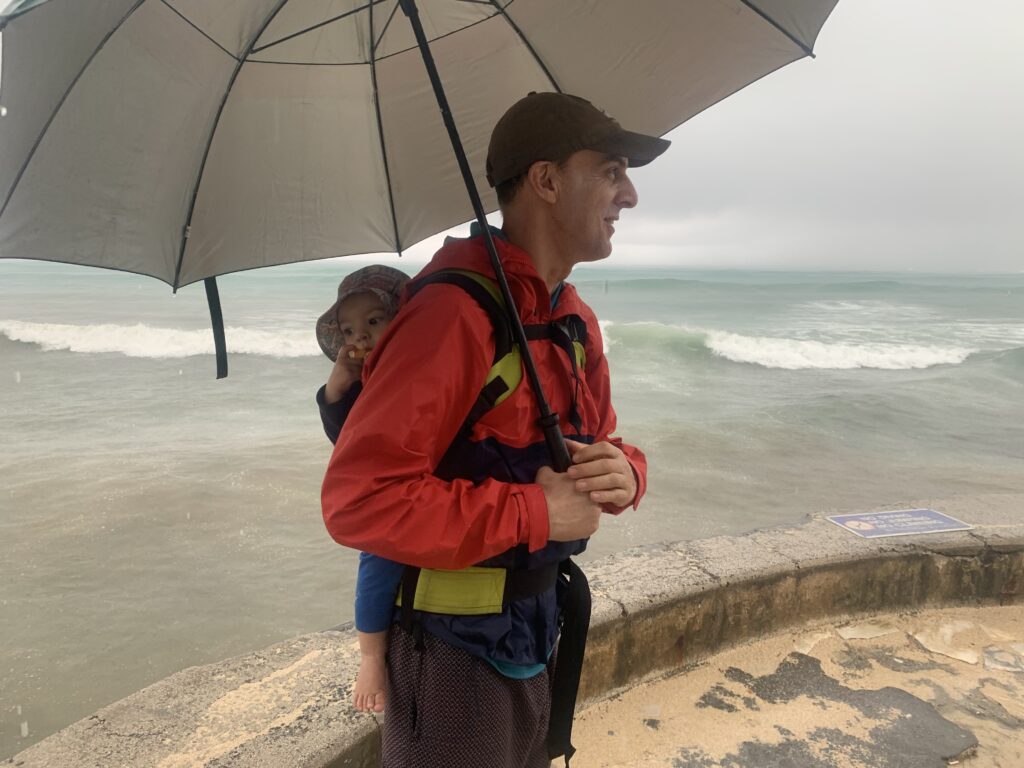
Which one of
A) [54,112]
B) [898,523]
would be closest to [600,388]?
[54,112]

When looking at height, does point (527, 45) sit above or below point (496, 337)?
above

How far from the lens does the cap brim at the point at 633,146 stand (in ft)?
4.45

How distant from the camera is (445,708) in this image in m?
1.41

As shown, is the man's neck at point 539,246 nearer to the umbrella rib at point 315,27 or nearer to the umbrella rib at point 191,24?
the umbrella rib at point 315,27

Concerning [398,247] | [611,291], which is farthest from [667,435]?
[611,291]

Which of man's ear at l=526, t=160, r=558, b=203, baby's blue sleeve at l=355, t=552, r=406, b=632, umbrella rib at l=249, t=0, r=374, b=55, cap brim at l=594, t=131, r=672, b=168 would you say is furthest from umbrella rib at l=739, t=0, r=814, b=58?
baby's blue sleeve at l=355, t=552, r=406, b=632

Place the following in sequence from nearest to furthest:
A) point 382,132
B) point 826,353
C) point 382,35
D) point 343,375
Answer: point 343,375 < point 382,35 < point 382,132 < point 826,353

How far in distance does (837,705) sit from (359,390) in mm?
2517

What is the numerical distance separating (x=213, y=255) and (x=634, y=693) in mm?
2403

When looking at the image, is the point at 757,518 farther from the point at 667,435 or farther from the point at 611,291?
the point at 611,291

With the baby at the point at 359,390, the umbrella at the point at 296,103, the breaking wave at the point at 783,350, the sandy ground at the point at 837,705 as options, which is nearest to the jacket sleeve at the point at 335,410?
the baby at the point at 359,390

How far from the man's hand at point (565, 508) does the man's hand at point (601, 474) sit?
0.01 m

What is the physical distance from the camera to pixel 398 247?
2102 millimetres

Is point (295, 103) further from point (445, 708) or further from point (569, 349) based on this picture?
point (445, 708)
